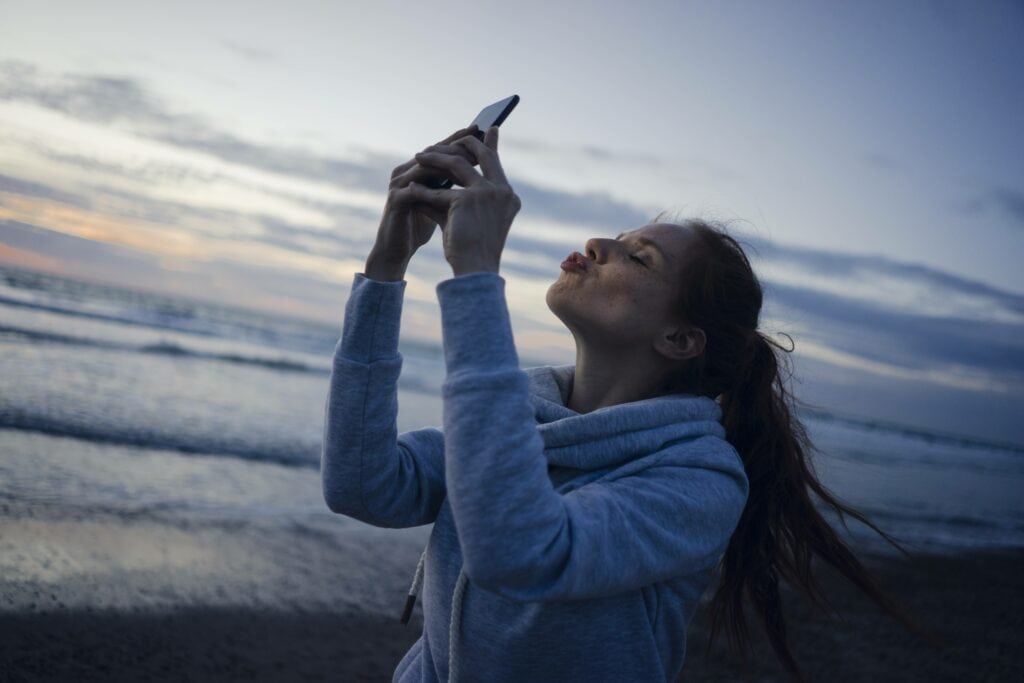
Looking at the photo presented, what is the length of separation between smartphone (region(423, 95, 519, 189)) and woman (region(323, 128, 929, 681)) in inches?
1.0

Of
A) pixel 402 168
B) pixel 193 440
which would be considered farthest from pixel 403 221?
pixel 193 440

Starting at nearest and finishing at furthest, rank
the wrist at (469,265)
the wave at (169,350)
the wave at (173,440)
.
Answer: the wrist at (469,265) → the wave at (173,440) → the wave at (169,350)

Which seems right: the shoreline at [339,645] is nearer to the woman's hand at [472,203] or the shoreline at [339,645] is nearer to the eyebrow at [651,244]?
the eyebrow at [651,244]

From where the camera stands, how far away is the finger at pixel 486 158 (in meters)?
1.46

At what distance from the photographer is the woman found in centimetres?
130

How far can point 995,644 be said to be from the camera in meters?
5.89

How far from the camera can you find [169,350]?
56.4 feet

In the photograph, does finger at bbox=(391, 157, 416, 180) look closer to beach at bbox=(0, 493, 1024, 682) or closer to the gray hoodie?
the gray hoodie

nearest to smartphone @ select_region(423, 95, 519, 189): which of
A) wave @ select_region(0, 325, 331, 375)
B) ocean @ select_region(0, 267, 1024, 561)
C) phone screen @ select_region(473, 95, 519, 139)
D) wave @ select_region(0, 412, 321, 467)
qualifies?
phone screen @ select_region(473, 95, 519, 139)

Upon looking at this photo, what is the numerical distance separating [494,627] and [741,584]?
2.85 ft

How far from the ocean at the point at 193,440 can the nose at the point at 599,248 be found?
5.97ft

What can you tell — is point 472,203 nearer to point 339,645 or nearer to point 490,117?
point 490,117

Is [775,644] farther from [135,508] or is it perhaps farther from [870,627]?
[135,508]

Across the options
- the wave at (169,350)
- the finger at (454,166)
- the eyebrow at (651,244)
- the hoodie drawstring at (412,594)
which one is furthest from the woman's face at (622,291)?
the wave at (169,350)
